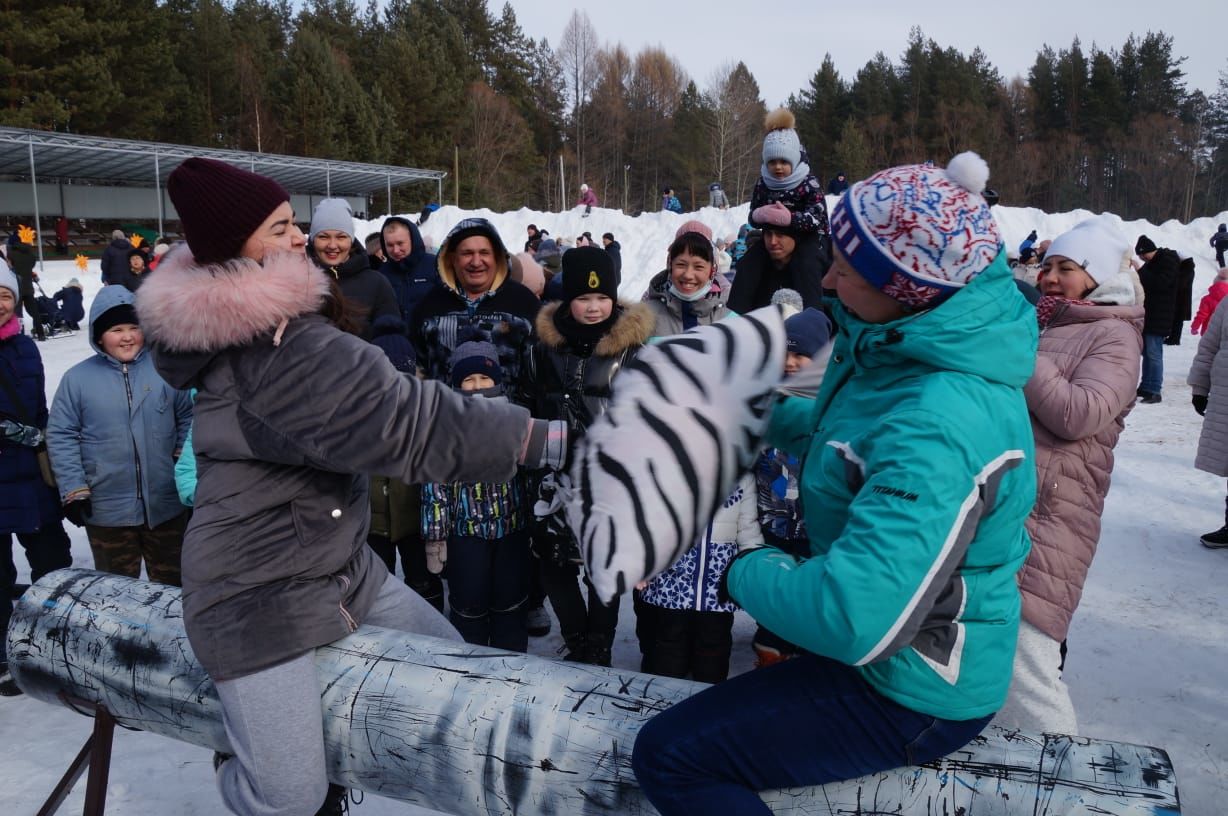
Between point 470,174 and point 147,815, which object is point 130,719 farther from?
point 470,174

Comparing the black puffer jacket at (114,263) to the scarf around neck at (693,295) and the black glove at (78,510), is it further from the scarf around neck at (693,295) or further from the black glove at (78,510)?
the scarf around neck at (693,295)

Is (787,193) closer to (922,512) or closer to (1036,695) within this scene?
(1036,695)

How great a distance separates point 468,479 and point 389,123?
141ft

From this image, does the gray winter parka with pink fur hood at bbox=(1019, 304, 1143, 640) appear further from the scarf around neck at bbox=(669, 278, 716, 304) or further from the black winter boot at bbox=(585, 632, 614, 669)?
the black winter boot at bbox=(585, 632, 614, 669)

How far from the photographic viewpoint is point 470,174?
42.2 metres

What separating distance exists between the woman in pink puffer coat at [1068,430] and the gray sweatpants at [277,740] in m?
1.95

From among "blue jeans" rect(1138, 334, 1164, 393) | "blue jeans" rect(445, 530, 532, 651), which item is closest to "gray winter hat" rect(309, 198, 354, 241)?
"blue jeans" rect(445, 530, 532, 651)

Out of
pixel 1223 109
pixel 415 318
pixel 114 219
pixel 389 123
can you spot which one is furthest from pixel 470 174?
pixel 415 318

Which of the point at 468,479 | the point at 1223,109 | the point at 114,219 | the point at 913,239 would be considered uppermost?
the point at 1223,109

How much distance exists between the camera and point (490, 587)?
364 cm

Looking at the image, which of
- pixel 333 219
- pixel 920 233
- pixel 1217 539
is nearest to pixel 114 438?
pixel 333 219

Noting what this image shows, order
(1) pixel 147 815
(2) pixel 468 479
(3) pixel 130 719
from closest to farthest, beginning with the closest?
1. (2) pixel 468 479
2. (3) pixel 130 719
3. (1) pixel 147 815

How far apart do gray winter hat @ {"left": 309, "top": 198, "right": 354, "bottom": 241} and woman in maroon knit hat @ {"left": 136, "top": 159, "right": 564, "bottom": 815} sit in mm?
3402

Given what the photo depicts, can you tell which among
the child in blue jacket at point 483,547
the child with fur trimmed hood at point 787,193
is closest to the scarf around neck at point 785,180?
the child with fur trimmed hood at point 787,193
